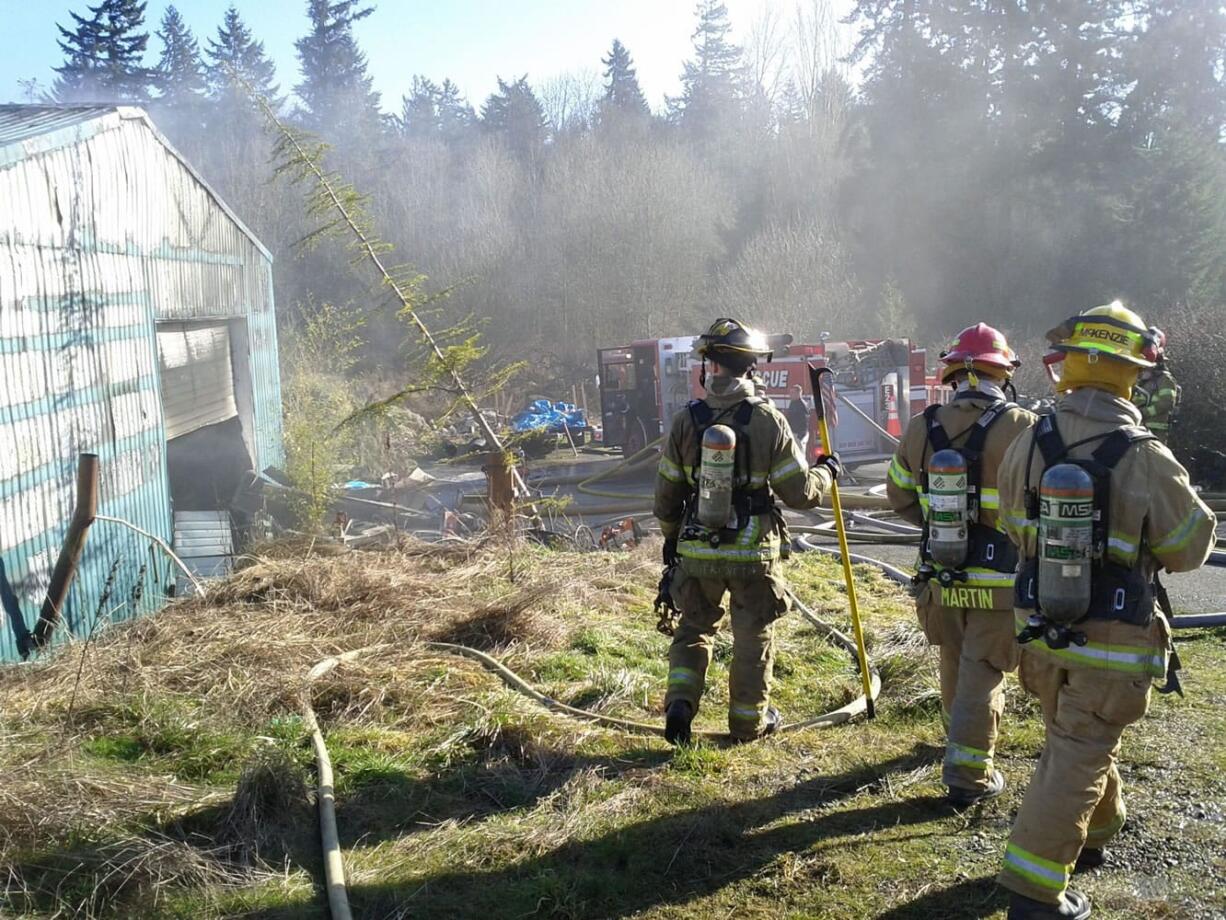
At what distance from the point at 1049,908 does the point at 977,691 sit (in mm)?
1044

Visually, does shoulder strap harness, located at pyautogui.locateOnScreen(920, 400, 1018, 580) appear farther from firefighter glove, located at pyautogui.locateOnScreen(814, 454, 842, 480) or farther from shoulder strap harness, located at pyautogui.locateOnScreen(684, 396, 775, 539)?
shoulder strap harness, located at pyautogui.locateOnScreen(684, 396, 775, 539)

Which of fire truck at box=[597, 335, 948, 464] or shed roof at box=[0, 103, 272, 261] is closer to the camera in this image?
shed roof at box=[0, 103, 272, 261]

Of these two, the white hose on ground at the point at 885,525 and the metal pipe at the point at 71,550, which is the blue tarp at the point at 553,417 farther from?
the metal pipe at the point at 71,550

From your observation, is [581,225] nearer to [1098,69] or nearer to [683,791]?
[1098,69]

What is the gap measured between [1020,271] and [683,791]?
33281mm

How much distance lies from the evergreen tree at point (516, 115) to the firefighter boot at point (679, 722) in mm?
49776

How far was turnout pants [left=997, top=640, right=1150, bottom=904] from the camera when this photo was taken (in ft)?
9.55

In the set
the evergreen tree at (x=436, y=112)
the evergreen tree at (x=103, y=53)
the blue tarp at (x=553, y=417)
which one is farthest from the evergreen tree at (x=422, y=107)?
the blue tarp at (x=553, y=417)

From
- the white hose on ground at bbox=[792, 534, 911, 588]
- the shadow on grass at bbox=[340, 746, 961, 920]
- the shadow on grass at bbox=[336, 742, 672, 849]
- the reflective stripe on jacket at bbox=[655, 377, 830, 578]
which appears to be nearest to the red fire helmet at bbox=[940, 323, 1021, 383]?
the reflective stripe on jacket at bbox=[655, 377, 830, 578]

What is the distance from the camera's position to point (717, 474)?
426 centimetres

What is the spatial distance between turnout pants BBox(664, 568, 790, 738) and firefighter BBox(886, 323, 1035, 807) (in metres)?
0.68

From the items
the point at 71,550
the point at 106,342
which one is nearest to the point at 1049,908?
the point at 71,550

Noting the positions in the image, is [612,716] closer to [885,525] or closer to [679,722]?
[679,722]

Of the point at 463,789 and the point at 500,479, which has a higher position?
the point at 500,479
